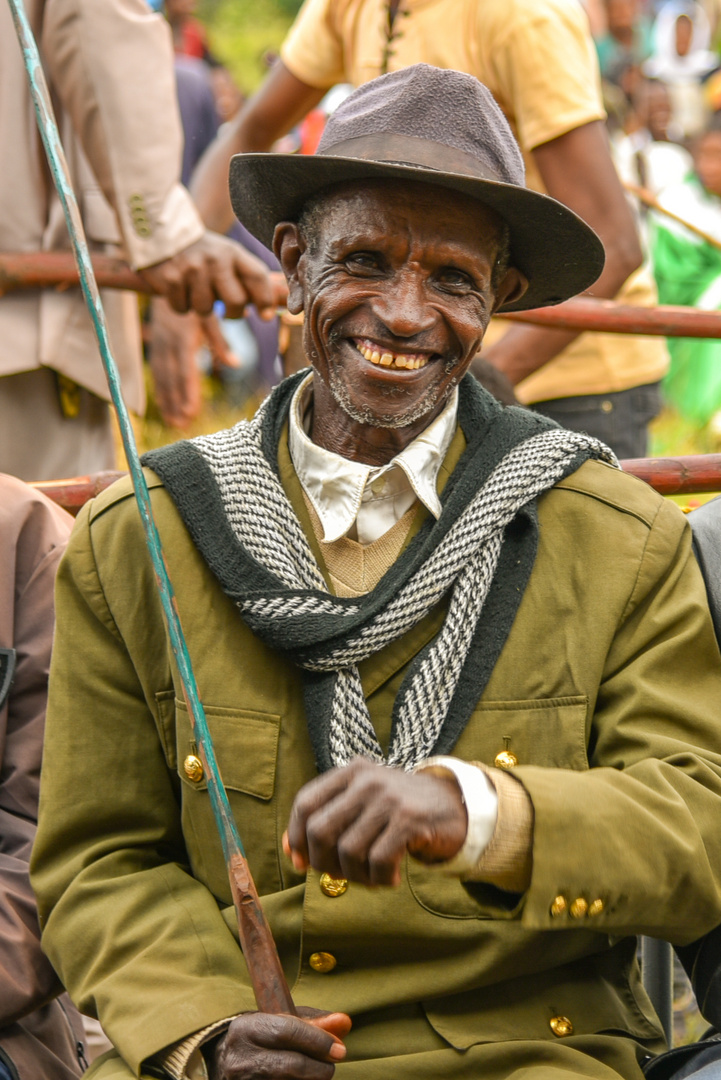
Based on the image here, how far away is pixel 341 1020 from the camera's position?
200 cm

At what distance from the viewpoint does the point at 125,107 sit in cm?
359

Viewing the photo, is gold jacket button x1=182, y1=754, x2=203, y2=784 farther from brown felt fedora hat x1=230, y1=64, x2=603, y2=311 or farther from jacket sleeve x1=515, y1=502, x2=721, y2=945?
brown felt fedora hat x1=230, y1=64, x2=603, y2=311

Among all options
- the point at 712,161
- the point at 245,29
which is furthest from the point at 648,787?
the point at 245,29

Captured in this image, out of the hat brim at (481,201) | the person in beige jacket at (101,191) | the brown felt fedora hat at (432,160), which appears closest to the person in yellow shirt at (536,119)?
the person in beige jacket at (101,191)

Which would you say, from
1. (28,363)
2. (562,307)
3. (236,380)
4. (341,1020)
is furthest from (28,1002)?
(236,380)

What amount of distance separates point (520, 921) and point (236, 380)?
322 inches

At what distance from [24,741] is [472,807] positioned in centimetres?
88

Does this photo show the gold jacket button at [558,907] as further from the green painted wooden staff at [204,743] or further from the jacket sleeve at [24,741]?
the jacket sleeve at [24,741]

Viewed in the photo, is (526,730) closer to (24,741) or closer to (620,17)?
A: (24,741)

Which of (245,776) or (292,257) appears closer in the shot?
(245,776)

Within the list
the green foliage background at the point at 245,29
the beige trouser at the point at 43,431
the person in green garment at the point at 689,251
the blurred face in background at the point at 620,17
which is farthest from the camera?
the green foliage background at the point at 245,29

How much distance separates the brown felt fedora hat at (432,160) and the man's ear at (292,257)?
4cm

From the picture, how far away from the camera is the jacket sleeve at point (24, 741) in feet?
7.50

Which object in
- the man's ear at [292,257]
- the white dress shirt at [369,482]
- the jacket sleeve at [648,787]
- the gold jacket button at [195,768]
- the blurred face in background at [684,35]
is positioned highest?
the man's ear at [292,257]
